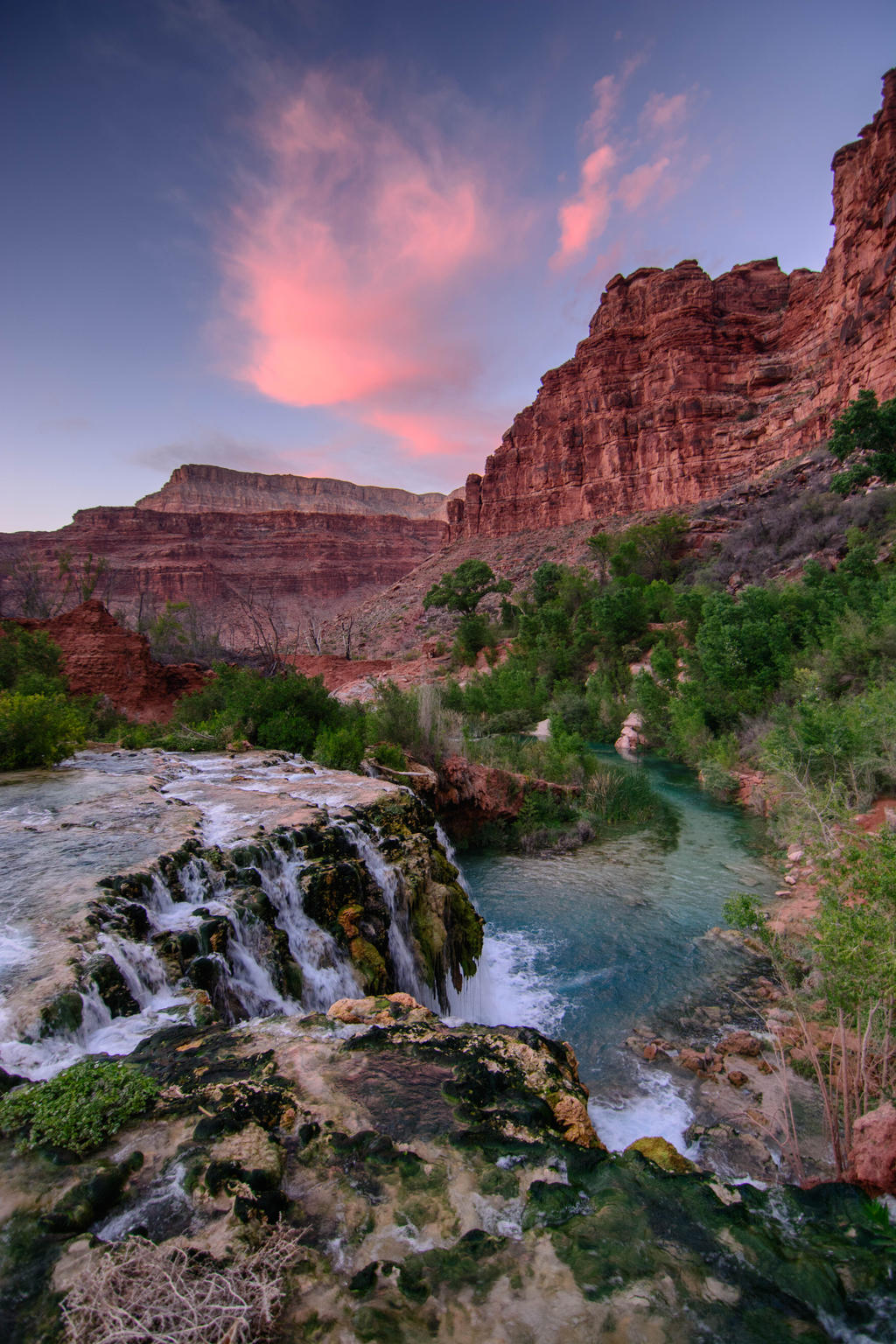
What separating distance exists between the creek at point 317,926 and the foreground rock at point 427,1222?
3.95 ft

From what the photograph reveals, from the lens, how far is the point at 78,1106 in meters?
2.96

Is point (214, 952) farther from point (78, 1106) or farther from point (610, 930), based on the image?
point (610, 930)

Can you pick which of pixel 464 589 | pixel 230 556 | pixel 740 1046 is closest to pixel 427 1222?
pixel 740 1046

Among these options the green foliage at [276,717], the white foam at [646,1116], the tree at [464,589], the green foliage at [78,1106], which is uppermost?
the tree at [464,589]

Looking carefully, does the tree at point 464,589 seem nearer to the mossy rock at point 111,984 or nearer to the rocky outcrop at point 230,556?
the rocky outcrop at point 230,556

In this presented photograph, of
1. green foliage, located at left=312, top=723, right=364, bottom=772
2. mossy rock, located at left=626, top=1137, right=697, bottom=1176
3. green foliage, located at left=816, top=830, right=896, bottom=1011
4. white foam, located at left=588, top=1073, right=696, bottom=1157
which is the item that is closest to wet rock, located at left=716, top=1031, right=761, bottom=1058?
white foam, located at left=588, top=1073, right=696, bottom=1157

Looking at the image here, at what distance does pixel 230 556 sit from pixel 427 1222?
318 feet

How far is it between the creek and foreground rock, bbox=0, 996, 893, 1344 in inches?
47.3

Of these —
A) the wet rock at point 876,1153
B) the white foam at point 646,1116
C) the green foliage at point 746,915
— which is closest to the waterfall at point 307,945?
the white foam at point 646,1116

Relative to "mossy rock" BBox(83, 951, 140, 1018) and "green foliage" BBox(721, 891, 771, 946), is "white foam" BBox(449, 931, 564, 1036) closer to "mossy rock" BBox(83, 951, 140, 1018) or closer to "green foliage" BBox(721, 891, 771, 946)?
"green foliage" BBox(721, 891, 771, 946)

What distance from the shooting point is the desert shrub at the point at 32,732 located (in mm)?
10125

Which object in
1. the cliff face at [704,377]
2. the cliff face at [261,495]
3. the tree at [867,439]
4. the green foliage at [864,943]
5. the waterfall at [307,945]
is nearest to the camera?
the green foliage at [864,943]

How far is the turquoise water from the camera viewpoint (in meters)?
6.60

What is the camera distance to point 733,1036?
5832mm
